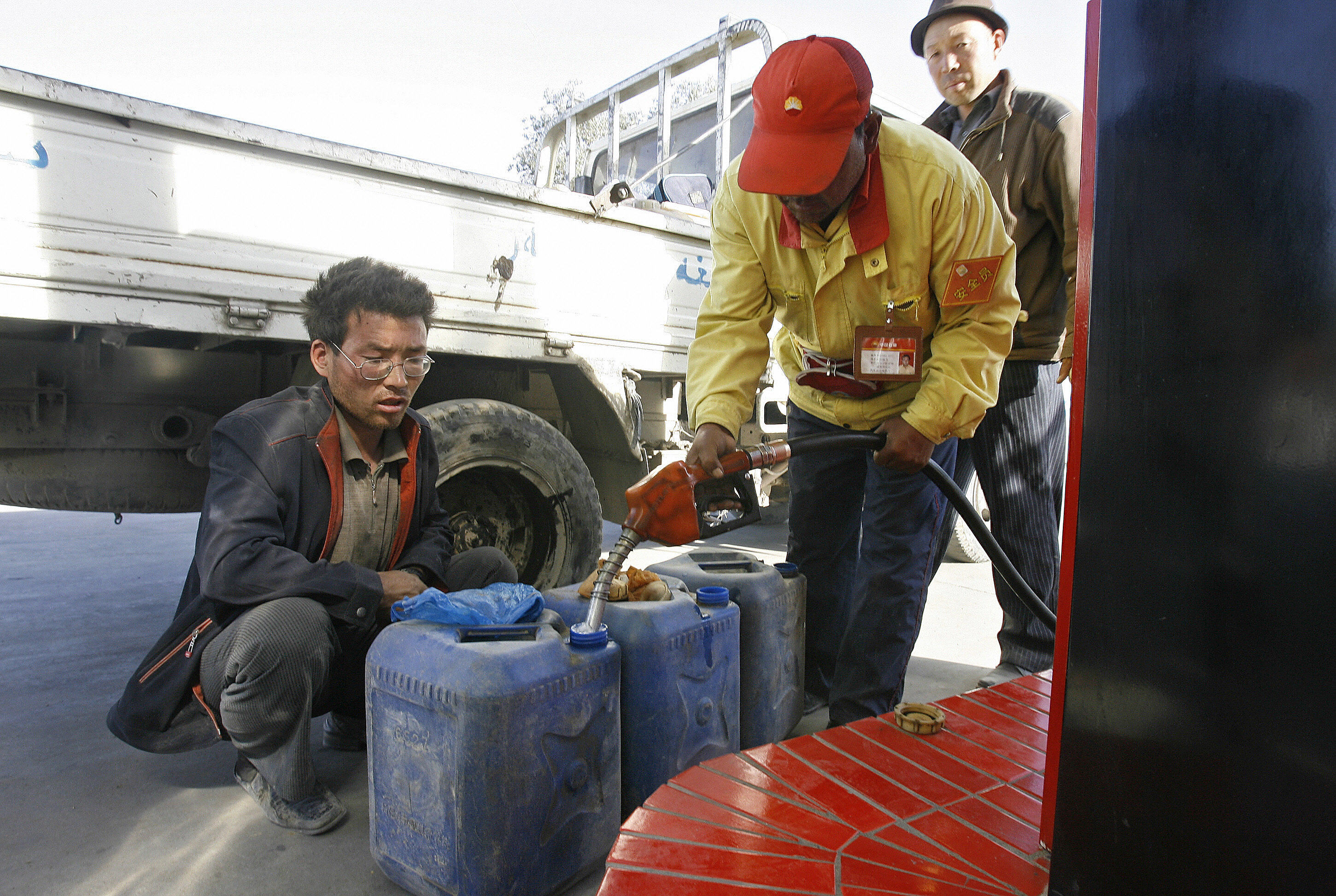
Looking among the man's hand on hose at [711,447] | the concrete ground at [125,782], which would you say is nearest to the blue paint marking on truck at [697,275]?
the concrete ground at [125,782]

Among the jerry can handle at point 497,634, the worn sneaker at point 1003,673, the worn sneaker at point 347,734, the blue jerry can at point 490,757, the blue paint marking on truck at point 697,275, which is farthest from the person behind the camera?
the blue paint marking on truck at point 697,275

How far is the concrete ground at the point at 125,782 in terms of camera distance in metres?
1.49

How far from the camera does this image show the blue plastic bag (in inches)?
58.1

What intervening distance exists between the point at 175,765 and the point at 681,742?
1.27 metres

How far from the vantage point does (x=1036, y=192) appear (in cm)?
216

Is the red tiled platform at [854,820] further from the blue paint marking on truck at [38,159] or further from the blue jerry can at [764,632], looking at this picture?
the blue paint marking on truck at [38,159]

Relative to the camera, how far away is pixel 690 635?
164 centimetres

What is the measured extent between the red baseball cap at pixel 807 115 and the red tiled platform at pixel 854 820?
38.4 inches

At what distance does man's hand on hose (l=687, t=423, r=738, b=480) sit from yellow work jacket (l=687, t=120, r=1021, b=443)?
52 mm

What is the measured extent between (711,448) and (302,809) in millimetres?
1123

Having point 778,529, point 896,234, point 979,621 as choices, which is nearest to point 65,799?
point 896,234

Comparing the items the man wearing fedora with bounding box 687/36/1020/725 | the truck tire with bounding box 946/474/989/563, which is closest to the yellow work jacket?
the man wearing fedora with bounding box 687/36/1020/725

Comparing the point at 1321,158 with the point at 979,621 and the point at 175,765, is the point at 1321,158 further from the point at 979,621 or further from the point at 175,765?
the point at 979,621

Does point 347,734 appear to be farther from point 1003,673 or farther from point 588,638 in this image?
point 1003,673
